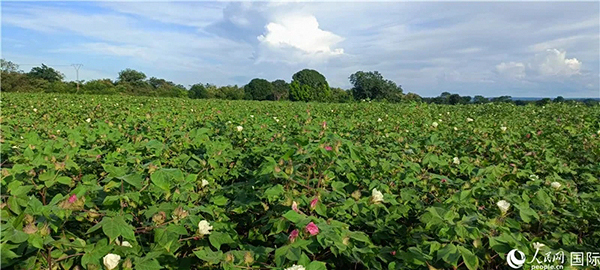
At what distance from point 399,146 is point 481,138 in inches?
33.8

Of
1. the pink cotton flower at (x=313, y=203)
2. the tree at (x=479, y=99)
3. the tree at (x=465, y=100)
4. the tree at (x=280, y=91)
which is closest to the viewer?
the pink cotton flower at (x=313, y=203)

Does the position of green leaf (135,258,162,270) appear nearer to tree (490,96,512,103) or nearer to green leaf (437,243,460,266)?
green leaf (437,243,460,266)

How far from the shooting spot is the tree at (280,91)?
2120 inches

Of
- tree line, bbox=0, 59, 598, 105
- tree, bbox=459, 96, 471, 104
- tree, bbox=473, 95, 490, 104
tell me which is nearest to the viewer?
tree, bbox=473, 95, 490, 104

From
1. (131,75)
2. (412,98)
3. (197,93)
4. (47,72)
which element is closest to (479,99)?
(412,98)

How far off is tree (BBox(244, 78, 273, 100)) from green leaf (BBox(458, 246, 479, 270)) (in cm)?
5213

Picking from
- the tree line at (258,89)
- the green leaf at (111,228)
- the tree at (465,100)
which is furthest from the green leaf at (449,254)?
the tree at (465,100)

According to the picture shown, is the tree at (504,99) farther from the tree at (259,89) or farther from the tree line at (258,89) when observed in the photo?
the tree at (259,89)

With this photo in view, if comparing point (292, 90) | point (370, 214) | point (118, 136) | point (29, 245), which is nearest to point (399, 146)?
point (370, 214)

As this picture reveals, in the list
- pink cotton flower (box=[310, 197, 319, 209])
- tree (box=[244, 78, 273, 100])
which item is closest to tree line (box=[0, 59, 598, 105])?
tree (box=[244, 78, 273, 100])

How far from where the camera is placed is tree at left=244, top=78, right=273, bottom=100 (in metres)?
53.1

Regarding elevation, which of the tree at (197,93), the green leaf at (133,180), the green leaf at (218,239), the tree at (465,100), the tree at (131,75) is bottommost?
the green leaf at (218,239)

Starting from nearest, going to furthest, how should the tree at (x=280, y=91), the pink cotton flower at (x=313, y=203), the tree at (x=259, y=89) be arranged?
the pink cotton flower at (x=313, y=203), the tree at (x=259, y=89), the tree at (x=280, y=91)

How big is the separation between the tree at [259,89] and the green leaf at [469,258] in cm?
5213
